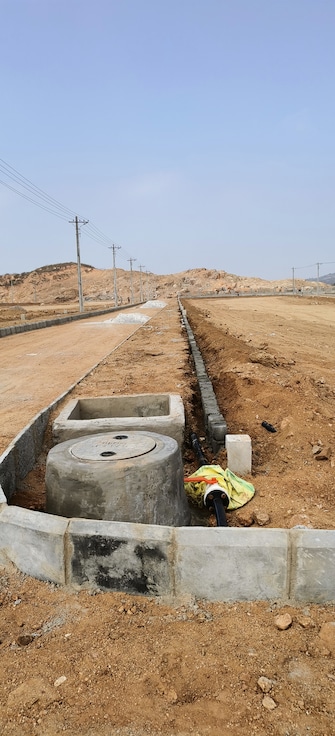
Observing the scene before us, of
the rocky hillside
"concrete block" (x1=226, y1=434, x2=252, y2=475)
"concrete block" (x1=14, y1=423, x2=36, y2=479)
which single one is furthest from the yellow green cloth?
the rocky hillside

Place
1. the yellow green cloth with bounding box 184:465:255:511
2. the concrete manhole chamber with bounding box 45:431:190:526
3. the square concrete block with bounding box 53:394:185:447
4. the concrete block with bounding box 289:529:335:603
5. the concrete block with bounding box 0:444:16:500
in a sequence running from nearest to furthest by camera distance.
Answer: the concrete block with bounding box 289:529:335:603, the concrete manhole chamber with bounding box 45:431:190:526, the yellow green cloth with bounding box 184:465:255:511, the concrete block with bounding box 0:444:16:500, the square concrete block with bounding box 53:394:185:447

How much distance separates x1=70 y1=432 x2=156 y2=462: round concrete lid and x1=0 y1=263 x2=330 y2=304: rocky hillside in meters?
113

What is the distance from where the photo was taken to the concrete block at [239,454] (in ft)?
17.0

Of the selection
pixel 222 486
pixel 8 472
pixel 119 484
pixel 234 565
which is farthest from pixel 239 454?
pixel 8 472

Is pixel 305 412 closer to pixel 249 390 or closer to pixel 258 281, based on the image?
pixel 249 390

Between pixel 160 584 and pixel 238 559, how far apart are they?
54 centimetres

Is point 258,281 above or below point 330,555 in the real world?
above

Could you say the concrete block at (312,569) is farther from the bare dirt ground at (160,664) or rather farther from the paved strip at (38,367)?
the paved strip at (38,367)

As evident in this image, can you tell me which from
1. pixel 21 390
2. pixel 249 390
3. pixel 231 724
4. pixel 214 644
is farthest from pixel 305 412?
pixel 21 390

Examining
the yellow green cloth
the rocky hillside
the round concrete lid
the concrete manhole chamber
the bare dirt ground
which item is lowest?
the bare dirt ground

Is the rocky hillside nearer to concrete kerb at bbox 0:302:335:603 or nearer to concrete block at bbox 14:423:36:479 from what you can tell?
concrete block at bbox 14:423:36:479

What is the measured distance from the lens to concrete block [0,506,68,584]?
3.26m

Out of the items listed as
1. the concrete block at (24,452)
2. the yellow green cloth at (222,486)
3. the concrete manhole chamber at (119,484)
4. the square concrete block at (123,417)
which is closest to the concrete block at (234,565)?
the concrete manhole chamber at (119,484)

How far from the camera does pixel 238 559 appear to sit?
3047 millimetres
